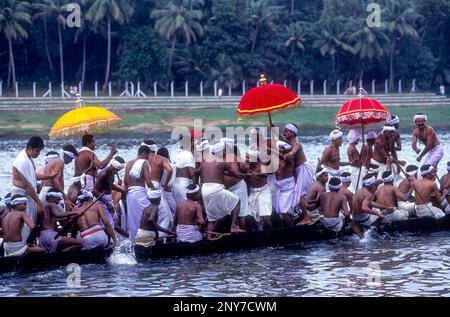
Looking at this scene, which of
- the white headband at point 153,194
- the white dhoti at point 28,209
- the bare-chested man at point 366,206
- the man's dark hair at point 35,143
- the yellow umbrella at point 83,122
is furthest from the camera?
the bare-chested man at point 366,206

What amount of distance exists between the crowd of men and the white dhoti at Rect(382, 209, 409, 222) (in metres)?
0.02

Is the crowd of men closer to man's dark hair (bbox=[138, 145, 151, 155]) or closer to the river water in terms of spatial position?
man's dark hair (bbox=[138, 145, 151, 155])

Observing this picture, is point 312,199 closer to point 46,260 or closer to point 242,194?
point 242,194

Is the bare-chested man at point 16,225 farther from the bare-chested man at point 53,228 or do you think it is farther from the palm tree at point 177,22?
the palm tree at point 177,22

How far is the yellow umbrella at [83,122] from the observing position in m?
17.5

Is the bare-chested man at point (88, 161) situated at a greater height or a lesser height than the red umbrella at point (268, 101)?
lesser

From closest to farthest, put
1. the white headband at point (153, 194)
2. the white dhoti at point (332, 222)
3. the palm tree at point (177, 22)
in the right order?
the white headband at point (153, 194) → the white dhoti at point (332, 222) → the palm tree at point (177, 22)

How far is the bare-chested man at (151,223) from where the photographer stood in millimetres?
16500

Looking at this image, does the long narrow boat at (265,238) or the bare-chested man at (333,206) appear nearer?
the long narrow boat at (265,238)

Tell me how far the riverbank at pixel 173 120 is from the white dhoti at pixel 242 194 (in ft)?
114

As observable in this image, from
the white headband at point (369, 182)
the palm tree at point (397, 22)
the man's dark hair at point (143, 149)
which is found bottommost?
the white headband at point (369, 182)

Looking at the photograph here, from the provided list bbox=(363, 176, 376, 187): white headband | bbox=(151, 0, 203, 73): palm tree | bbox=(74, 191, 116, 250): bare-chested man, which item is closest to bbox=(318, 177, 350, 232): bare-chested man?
bbox=(363, 176, 376, 187): white headband

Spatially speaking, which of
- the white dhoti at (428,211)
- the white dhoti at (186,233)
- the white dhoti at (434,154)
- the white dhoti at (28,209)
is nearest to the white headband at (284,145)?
the white dhoti at (186,233)
